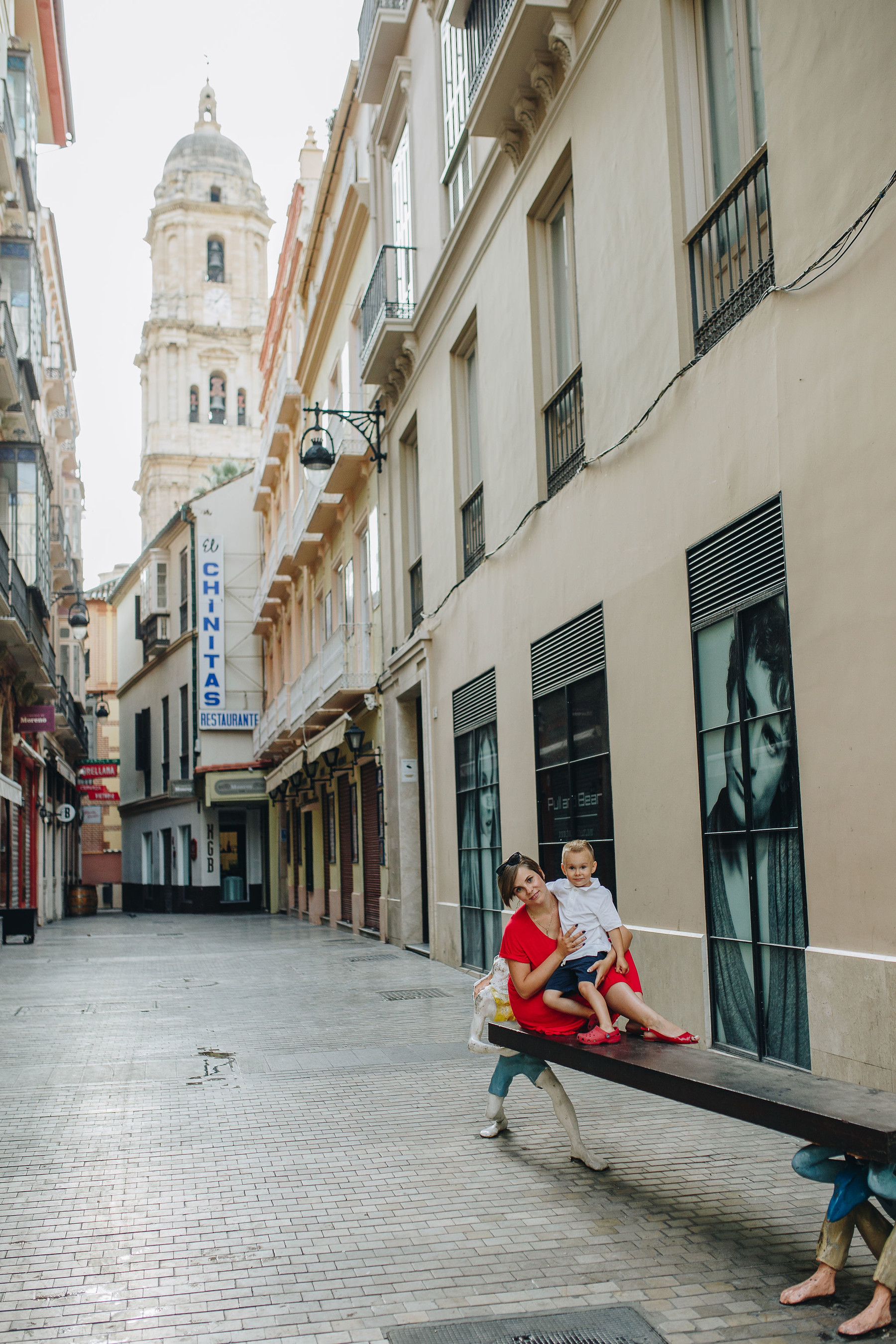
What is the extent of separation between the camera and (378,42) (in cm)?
1642

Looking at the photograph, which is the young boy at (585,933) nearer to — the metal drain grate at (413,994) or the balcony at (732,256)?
the balcony at (732,256)

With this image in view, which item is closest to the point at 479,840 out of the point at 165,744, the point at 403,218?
the point at 403,218

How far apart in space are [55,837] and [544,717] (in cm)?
2750

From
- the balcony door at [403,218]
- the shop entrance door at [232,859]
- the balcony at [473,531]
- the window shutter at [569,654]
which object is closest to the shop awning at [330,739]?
the balcony at [473,531]

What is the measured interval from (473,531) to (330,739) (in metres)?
8.13

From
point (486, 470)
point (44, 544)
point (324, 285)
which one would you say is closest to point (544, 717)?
point (486, 470)

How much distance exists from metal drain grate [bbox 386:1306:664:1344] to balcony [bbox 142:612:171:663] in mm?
36410

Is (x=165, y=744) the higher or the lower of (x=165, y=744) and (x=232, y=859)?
the higher

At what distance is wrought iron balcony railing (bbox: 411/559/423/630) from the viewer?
1661 centimetres

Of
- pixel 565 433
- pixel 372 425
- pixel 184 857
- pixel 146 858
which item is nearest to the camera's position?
pixel 565 433

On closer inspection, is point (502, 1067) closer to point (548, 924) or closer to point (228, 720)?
point (548, 924)

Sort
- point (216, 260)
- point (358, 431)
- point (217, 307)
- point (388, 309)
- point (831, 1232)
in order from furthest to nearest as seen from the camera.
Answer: point (216, 260)
point (217, 307)
point (358, 431)
point (388, 309)
point (831, 1232)

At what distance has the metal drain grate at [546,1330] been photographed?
3625mm

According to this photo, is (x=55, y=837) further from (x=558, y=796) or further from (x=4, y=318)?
(x=558, y=796)
